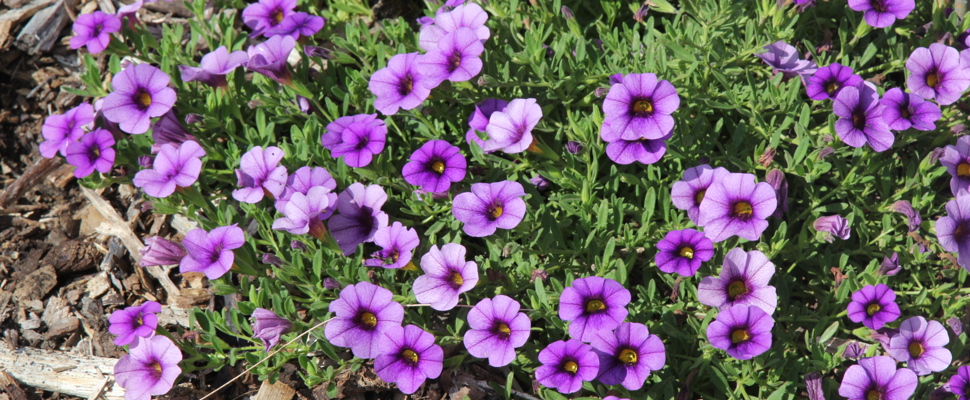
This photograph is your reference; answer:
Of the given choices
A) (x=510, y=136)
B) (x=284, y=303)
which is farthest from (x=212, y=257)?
(x=510, y=136)

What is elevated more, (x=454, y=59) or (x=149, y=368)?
(x=454, y=59)

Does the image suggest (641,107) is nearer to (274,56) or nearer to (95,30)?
(274,56)

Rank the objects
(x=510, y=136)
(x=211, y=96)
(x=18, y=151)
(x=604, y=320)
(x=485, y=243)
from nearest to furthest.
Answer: (x=604, y=320) < (x=510, y=136) < (x=485, y=243) < (x=211, y=96) < (x=18, y=151)

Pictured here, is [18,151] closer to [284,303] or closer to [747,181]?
[284,303]

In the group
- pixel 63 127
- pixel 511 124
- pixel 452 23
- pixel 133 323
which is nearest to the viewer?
pixel 511 124

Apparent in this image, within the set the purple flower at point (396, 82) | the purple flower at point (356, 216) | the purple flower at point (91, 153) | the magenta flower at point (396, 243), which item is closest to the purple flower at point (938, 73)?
the purple flower at point (396, 82)

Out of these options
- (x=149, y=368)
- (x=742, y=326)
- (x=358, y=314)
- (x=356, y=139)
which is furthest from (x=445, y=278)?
(x=149, y=368)

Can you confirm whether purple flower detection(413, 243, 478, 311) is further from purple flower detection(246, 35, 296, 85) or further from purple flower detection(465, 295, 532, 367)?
purple flower detection(246, 35, 296, 85)
